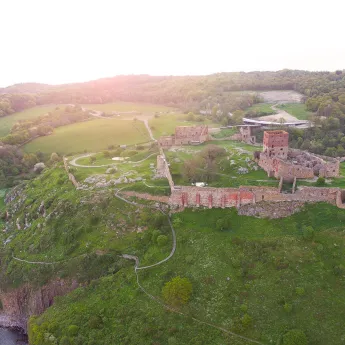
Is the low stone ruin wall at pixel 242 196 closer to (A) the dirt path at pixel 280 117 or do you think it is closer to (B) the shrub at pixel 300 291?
(B) the shrub at pixel 300 291

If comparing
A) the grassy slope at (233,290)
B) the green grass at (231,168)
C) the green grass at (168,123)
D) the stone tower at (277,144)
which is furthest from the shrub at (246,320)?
the green grass at (168,123)

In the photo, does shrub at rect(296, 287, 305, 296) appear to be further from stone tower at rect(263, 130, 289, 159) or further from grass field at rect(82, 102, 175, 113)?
grass field at rect(82, 102, 175, 113)

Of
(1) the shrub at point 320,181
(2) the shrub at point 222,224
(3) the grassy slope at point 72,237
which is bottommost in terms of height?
(3) the grassy slope at point 72,237

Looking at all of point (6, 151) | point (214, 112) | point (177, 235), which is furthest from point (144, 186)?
point (214, 112)

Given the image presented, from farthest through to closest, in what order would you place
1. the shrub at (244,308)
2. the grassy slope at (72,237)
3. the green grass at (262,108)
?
the green grass at (262,108) → the grassy slope at (72,237) → the shrub at (244,308)

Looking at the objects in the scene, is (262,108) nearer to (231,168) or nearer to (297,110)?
(297,110)

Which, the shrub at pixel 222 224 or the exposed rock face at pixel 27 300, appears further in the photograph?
the exposed rock face at pixel 27 300

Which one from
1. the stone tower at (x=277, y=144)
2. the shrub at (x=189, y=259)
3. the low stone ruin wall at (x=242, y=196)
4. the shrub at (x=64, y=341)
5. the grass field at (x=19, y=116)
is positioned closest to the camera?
the shrub at (x=64, y=341)

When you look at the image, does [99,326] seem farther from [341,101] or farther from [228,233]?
[341,101]
